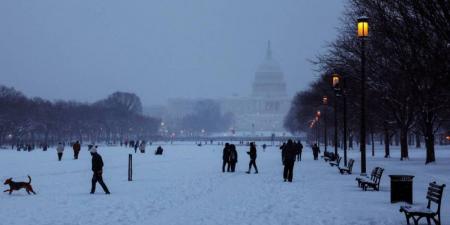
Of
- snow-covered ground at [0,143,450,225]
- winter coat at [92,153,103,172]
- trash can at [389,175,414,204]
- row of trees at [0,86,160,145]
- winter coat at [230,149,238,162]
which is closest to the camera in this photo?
snow-covered ground at [0,143,450,225]

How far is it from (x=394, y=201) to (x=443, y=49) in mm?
9093

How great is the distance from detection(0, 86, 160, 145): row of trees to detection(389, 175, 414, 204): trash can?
321 feet

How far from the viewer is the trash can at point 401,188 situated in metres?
20.2

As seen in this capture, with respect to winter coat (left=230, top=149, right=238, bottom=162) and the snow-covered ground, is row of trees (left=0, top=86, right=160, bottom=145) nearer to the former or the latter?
winter coat (left=230, top=149, right=238, bottom=162)

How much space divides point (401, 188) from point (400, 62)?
18.2 metres

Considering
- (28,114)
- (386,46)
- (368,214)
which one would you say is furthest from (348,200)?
(28,114)

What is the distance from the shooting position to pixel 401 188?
20.5 meters

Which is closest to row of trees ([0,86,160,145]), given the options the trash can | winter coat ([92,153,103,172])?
winter coat ([92,153,103,172])

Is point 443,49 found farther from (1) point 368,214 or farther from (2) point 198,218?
(2) point 198,218

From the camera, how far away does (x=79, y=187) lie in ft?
89.8

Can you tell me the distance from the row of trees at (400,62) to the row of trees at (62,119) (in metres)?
67.9

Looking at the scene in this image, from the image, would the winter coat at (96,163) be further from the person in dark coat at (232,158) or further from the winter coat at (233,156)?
the winter coat at (233,156)

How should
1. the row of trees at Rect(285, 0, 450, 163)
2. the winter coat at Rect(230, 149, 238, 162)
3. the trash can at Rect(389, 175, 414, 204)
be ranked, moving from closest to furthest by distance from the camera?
the trash can at Rect(389, 175, 414, 204), the row of trees at Rect(285, 0, 450, 163), the winter coat at Rect(230, 149, 238, 162)

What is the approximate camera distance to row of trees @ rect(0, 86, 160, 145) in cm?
12350
